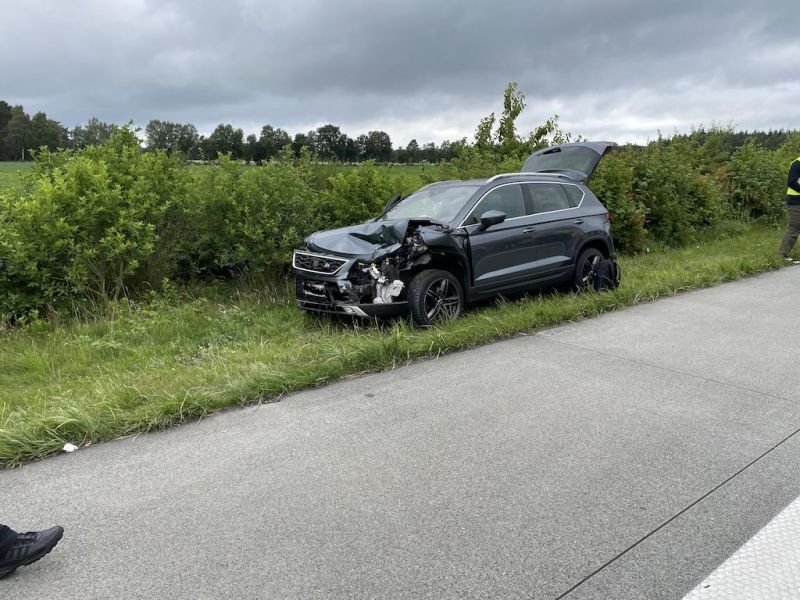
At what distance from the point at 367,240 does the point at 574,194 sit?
3.35 meters

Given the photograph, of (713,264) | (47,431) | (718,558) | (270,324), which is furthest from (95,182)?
(713,264)

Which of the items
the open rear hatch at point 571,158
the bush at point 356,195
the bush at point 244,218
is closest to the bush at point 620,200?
the open rear hatch at point 571,158

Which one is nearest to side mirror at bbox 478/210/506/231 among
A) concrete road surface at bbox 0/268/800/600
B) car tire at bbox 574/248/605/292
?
car tire at bbox 574/248/605/292

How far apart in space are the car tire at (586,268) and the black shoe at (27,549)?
678 cm

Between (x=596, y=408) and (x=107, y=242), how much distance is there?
5898 mm

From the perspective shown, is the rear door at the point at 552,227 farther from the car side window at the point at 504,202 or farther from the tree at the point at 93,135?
the tree at the point at 93,135

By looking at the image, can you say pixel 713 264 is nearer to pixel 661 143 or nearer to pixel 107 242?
pixel 661 143

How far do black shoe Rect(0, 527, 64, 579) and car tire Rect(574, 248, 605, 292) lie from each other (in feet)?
22.2

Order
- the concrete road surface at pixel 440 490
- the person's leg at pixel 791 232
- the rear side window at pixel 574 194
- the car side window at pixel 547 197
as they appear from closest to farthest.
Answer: the concrete road surface at pixel 440 490 → the car side window at pixel 547 197 → the rear side window at pixel 574 194 → the person's leg at pixel 791 232

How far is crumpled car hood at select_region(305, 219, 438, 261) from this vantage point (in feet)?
21.2

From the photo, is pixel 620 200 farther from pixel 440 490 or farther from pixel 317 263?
pixel 440 490

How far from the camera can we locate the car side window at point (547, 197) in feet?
25.9

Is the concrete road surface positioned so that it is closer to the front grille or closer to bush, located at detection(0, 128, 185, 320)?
the front grille

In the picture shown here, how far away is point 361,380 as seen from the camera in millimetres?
5168
